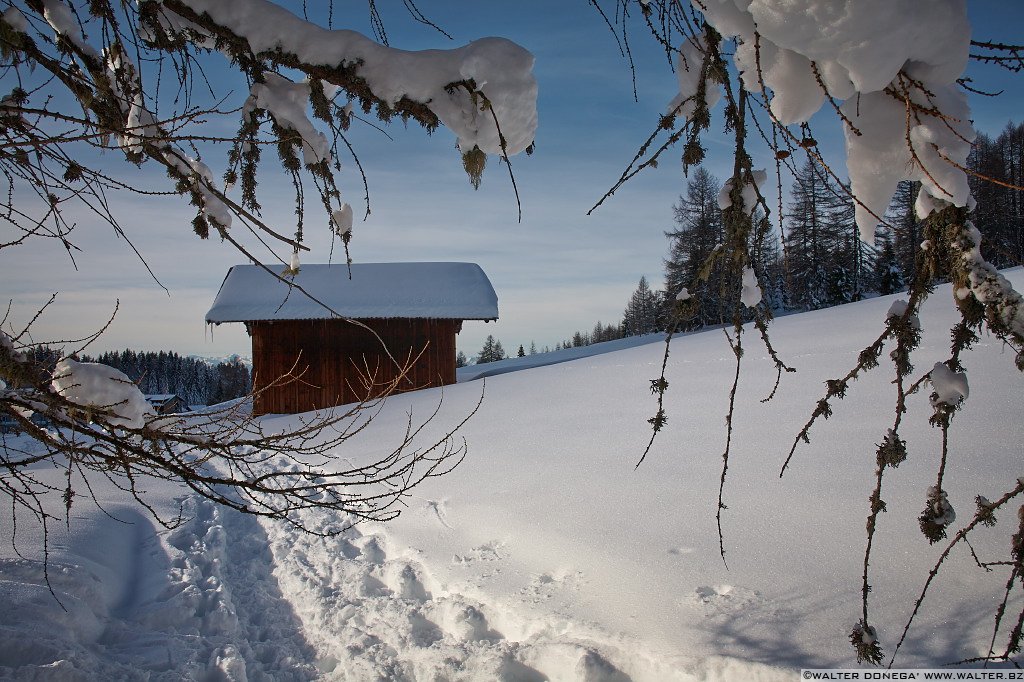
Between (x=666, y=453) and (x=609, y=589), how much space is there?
2.18 metres

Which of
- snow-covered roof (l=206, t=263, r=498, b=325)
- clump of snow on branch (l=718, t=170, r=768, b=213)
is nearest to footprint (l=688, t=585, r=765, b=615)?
clump of snow on branch (l=718, t=170, r=768, b=213)

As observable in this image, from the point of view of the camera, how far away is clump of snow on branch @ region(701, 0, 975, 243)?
1.24 metres

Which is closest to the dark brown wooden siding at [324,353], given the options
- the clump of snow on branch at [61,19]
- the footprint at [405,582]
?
the footprint at [405,582]

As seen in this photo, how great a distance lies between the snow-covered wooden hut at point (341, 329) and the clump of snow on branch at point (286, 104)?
12.1 metres

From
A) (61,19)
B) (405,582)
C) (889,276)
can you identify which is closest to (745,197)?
(61,19)

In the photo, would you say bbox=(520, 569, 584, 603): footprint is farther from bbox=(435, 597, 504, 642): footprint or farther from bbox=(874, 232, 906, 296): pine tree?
bbox=(874, 232, 906, 296): pine tree

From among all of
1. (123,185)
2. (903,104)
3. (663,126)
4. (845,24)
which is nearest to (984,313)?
(903,104)

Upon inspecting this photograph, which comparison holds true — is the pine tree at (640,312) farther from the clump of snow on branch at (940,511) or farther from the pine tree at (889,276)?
the clump of snow on branch at (940,511)

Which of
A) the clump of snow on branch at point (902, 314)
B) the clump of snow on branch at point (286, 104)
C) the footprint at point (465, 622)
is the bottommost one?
the footprint at point (465, 622)

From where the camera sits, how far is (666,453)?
18.1ft

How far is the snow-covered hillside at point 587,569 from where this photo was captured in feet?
9.84

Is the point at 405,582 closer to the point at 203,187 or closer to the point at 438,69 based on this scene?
the point at 203,187

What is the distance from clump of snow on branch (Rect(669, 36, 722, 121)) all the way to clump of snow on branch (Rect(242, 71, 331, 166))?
1483 millimetres

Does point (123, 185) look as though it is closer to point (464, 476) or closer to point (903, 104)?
point (903, 104)
